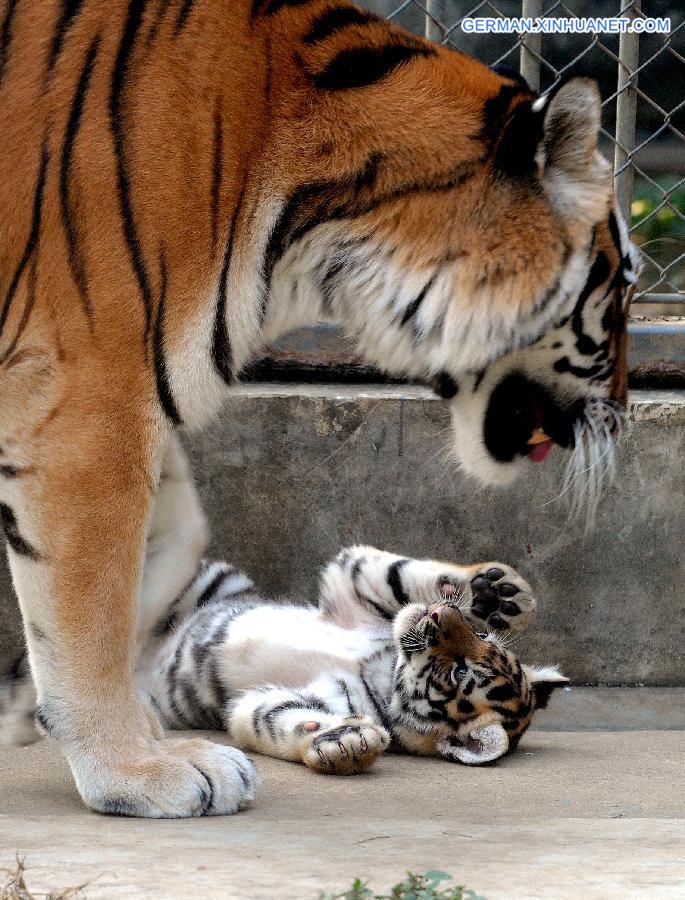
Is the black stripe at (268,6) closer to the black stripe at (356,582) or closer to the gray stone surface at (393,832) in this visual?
the gray stone surface at (393,832)

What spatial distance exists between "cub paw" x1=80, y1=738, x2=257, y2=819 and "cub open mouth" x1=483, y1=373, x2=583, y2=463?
825 millimetres

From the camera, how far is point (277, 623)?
11.3 feet

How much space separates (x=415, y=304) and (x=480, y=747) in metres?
1.07

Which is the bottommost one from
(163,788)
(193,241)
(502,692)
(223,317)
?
(502,692)

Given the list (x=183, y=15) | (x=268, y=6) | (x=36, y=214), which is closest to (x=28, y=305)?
(x=36, y=214)

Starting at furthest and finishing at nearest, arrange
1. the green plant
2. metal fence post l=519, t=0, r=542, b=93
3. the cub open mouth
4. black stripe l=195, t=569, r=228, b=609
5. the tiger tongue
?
metal fence post l=519, t=0, r=542, b=93 → black stripe l=195, t=569, r=228, b=609 → the tiger tongue → the cub open mouth → the green plant

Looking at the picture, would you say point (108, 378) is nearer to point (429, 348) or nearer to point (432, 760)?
point (429, 348)

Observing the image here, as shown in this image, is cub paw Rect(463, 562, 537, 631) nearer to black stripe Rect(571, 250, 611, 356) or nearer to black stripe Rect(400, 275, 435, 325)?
black stripe Rect(571, 250, 611, 356)

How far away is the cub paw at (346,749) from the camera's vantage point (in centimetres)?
279

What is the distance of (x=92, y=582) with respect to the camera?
2205 mm

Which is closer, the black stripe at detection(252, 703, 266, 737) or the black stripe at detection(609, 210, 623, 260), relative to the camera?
the black stripe at detection(609, 210, 623, 260)

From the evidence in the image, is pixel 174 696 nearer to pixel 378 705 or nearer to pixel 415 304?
pixel 378 705

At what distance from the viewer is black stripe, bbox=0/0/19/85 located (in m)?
2.21

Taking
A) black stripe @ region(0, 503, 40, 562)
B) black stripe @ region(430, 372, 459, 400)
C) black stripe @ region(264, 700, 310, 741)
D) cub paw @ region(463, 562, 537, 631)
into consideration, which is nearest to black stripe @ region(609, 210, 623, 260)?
black stripe @ region(430, 372, 459, 400)
